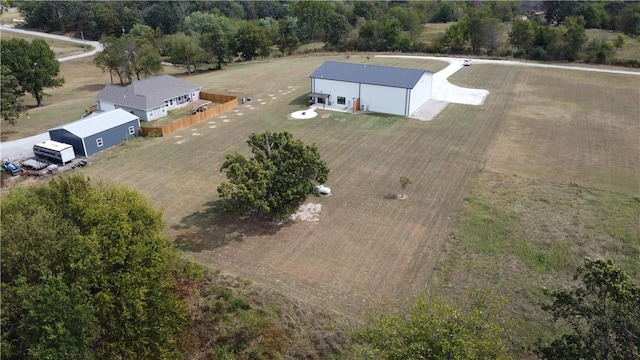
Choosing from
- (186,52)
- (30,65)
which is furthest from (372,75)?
(30,65)

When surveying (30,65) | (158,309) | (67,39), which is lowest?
(158,309)

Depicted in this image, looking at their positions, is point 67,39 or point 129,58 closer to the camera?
point 129,58

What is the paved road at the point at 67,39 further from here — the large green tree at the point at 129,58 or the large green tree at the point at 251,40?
the large green tree at the point at 251,40

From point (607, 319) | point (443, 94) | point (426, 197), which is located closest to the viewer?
point (607, 319)

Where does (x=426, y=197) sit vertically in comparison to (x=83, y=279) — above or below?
below

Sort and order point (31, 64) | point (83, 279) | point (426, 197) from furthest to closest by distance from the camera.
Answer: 1. point (31, 64)
2. point (426, 197)
3. point (83, 279)

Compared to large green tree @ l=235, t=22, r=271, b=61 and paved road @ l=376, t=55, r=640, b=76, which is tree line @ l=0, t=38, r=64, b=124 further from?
paved road @ l=376, t=55, r=640, b=76

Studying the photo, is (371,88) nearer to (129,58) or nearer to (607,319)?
(129,58)
